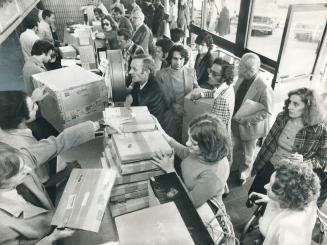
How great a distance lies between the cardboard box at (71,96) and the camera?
2159mm

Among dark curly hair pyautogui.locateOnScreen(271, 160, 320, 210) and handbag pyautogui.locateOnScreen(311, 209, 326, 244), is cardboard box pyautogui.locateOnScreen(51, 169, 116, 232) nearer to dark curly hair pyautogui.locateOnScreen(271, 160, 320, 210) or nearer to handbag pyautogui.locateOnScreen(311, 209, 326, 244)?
dark curly hair pyautogui.locateOnScreen(271, 160, 320, 210)

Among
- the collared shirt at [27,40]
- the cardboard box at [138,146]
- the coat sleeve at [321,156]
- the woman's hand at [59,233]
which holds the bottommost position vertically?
the coat sleeve at [321,156]

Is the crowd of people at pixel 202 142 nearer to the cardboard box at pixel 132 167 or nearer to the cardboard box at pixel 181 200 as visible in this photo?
the cardboard box at pixel 132 167

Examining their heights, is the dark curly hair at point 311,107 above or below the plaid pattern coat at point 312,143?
above

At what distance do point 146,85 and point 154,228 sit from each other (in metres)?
1.83

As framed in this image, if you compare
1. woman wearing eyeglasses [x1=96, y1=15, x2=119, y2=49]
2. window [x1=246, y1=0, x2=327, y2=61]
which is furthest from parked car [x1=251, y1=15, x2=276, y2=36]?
woman wearing eyeglasses [x1=96, y1=15, x2=119, y2=49]

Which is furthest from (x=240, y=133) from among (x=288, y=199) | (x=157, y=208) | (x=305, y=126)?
(x=157, y=208)

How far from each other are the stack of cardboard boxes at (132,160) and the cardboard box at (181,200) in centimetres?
20

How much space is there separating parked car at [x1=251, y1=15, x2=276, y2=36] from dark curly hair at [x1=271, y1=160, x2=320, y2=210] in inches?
396

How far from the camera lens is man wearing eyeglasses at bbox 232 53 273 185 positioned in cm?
316

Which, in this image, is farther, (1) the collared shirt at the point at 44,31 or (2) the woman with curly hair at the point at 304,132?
(1) the collared shirt at the point at 44,31

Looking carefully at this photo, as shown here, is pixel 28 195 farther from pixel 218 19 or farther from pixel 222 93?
pixel 218 19

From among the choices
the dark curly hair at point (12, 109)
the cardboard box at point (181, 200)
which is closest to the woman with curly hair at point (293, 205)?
the cardboard box at point (181, 200)

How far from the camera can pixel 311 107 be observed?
8.09 feet
